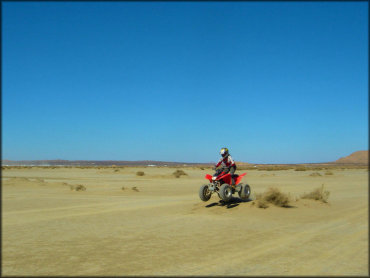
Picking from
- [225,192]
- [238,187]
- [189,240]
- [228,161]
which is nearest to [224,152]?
[228,161]

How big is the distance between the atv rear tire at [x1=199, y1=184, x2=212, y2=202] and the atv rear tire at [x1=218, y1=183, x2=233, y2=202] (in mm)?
868

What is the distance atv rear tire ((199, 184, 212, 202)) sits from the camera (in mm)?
14531

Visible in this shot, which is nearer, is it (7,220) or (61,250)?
(61,250)

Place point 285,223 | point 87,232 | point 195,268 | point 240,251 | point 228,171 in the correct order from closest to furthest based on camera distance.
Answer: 1. point 195,268
2. point 240,251
3. point 87,232
4. point 285,223
5. point 228,171

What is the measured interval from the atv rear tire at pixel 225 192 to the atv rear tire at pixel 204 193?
87cm

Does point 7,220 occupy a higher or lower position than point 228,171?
lower

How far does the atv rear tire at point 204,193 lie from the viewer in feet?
47.7

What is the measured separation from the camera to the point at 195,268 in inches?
269

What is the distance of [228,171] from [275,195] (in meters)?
2.19

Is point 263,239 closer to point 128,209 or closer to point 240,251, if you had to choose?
point 240,251

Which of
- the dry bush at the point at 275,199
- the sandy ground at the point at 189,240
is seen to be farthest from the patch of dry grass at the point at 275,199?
the sandy ground at the point at 189,240

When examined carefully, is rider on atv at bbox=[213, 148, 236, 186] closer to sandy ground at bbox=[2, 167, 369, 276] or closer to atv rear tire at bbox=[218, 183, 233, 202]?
atv rear tire at bbox=[218, 183, 233, 202]

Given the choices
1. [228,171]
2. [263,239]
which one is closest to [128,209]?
[228,171]

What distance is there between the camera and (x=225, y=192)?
13.9 m
